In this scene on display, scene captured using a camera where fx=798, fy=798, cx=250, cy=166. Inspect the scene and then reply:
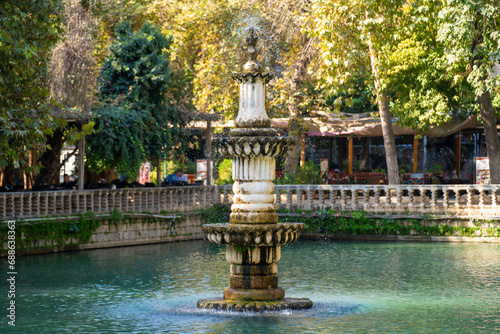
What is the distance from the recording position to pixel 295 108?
30453 millimetres

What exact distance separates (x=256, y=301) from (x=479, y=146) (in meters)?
23.6

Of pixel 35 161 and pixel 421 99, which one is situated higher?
pixel 421 99

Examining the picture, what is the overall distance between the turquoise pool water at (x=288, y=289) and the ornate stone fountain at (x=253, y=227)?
1.30 feet

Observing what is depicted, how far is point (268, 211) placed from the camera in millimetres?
13484

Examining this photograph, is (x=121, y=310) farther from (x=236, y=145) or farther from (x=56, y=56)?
(x=56, y=56)

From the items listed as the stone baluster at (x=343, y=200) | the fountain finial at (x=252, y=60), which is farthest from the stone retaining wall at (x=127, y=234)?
the fountain finial at (x=252, y=60)

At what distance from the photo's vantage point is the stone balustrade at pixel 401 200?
24.5 meters

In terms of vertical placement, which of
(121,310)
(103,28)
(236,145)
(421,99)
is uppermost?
(103,28)

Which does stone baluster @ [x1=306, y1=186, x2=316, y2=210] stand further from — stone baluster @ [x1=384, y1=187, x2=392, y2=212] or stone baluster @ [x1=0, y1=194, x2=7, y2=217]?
stone baluster @ [x1=0, y1=194, x2=7, y2=217]

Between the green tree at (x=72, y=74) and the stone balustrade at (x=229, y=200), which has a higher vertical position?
the green tree at (x=72, y=74)

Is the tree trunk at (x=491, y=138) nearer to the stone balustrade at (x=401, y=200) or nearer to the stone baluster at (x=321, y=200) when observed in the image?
the stone balustrade at (x=401, y=200)

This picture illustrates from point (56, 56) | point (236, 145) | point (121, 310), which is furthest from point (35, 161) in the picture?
point (236, 145)

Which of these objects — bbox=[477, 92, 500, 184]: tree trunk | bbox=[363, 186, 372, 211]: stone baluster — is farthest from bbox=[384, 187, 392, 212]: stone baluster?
bbox=[477, 92, 500, 184]: tree trunk

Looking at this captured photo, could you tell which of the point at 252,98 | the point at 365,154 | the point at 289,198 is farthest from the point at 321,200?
the point at 252,98
